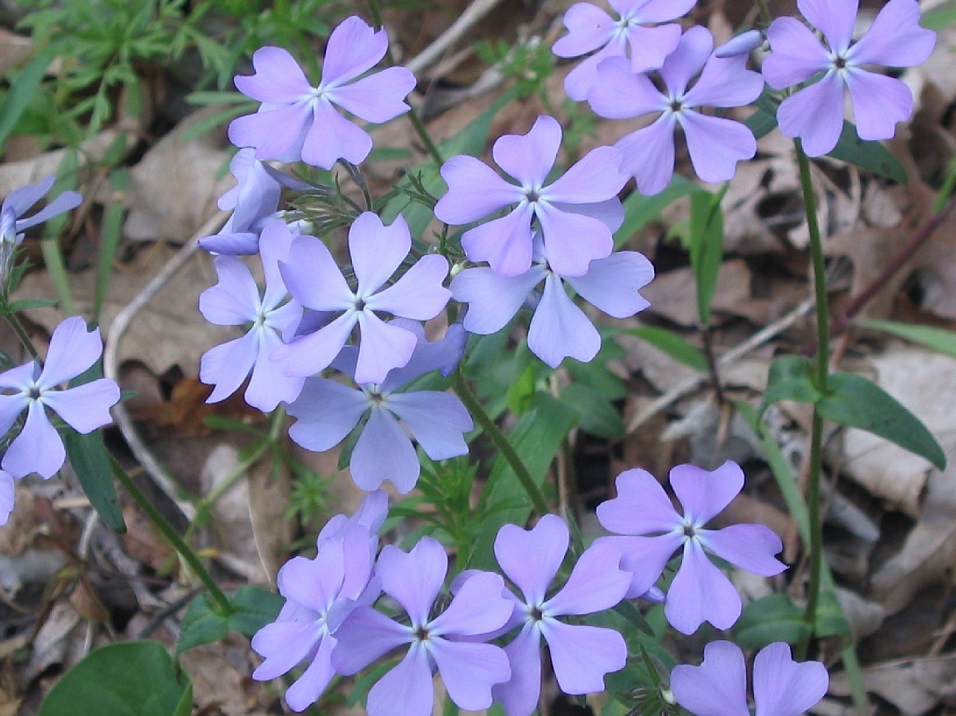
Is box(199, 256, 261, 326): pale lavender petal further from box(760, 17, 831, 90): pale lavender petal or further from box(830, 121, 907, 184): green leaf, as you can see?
box(830, 121, 907, 184): green leaf

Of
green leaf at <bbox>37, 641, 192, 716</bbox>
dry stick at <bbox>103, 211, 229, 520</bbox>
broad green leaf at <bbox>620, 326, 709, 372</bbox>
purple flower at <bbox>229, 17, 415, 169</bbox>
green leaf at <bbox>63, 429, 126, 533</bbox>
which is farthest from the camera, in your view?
dry stick at <bbox>103, 211, 229, 520</bbox>

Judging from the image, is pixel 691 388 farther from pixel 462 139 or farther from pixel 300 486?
pixel 300 486

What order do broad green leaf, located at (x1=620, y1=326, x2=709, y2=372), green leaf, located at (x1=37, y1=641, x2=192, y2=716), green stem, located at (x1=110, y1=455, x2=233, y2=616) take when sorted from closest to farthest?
green stem, located at (x1=110, y1=455, x2=233, y2=616)
green leaf, located at (x1=37, y1=641, x2=192, y2=716)
broad green leaf, located at (x1=620, y1=326, x2=709, y2=372)

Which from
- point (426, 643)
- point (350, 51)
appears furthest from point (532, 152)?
point (426, 643)

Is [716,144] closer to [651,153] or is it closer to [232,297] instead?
[651,153]

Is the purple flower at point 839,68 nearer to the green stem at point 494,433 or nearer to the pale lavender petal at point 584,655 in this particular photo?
the green stem at point 494,433

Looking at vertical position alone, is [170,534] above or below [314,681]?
below

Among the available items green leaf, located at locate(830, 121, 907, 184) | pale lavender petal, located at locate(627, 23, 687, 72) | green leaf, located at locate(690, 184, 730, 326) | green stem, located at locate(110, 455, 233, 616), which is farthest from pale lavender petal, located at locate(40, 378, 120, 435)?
green leaf, located at locate(690, 184, 730, 326)
